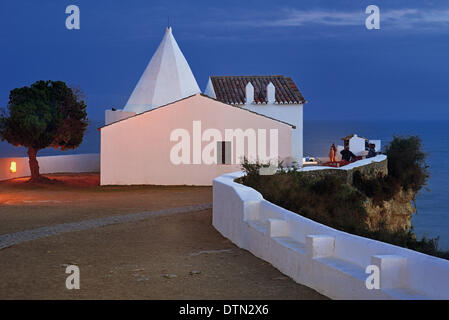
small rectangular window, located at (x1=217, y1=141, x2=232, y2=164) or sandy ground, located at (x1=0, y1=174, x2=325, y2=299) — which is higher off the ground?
small rectangular window, located at (x1=217, y1=141, x2=232, y2=164)

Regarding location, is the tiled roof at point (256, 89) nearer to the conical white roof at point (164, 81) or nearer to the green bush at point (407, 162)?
the conical white roof at point (164, 81)

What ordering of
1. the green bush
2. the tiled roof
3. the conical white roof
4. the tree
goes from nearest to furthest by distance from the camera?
the tree, the green bush, the conical white roof, the tiled roof

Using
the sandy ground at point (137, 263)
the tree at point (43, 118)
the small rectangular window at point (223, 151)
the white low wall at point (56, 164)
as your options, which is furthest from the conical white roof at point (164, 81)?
the sandy ground at point (137, 263)

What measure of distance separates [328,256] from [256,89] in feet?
99.0

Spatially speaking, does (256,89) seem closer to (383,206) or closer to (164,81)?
(164,81)

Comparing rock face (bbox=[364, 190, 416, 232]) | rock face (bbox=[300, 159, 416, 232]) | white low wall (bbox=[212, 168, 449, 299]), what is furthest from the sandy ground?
rock face (bbox=[364, 190, 416, 232])

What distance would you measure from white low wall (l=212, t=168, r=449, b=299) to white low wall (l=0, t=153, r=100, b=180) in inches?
797

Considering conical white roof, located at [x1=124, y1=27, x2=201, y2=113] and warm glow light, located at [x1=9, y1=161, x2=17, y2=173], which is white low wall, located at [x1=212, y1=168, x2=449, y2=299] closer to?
warm glow light, located at [x1=9, y1=161, x2=17, y2=173]

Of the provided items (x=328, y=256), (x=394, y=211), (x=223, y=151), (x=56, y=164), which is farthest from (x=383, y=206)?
(x=328, y=256)

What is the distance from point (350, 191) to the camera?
20.2 metres

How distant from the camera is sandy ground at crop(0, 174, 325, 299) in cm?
732

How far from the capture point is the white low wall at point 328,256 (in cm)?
566
